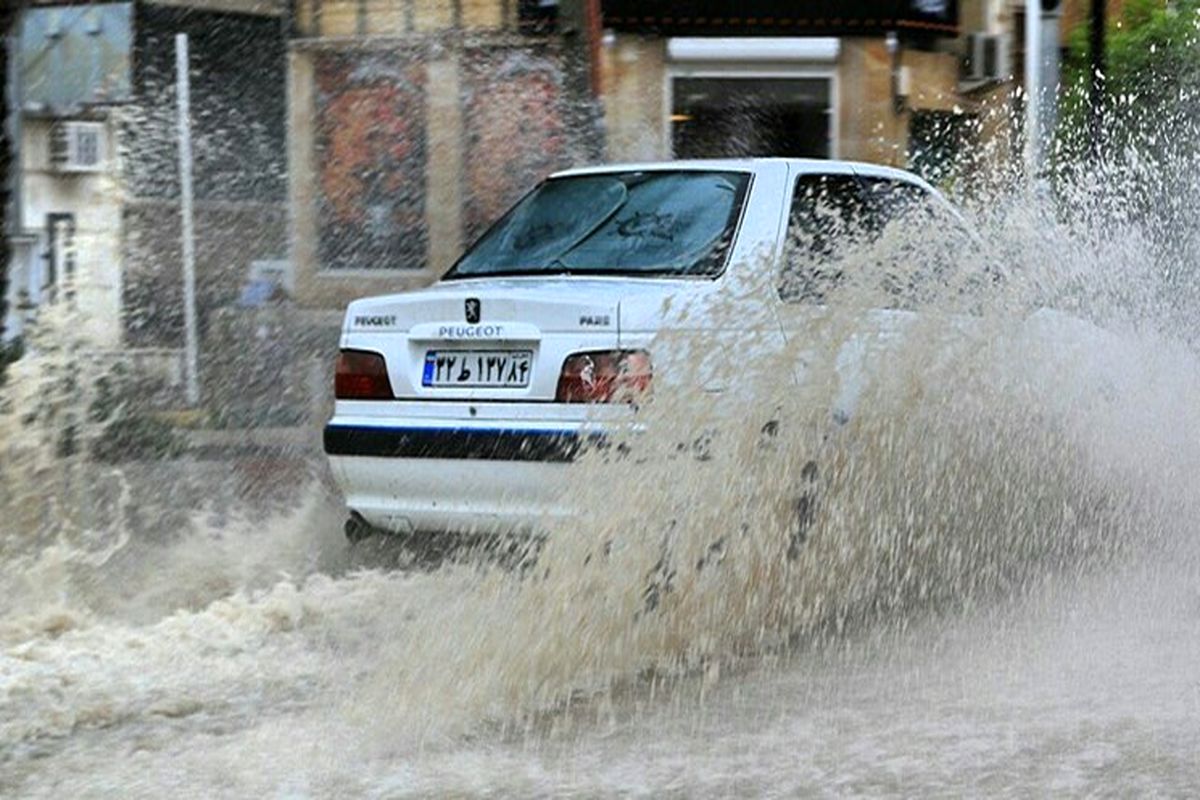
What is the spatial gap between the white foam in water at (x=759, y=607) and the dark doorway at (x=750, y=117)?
1032 centimetres

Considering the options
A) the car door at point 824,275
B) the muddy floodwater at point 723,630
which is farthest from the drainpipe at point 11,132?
the car door at point 824,275

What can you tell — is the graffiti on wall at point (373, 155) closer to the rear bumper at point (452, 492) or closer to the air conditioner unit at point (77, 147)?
the air conditioner unit at point (77, 147)

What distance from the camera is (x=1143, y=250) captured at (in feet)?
28.2

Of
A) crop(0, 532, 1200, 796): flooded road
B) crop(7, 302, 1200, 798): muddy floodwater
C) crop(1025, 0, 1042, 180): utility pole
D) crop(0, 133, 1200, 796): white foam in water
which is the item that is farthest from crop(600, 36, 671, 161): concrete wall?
crop(0, 532, 1200, 796): flooded road

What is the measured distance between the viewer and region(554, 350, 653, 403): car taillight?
6.48 metres

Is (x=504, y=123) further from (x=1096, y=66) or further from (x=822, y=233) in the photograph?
(x=822, y=233)

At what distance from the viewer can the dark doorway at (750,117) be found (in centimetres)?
1845

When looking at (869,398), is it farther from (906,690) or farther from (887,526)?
(906,690)

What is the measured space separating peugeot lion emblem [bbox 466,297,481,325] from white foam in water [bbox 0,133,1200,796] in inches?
31.8

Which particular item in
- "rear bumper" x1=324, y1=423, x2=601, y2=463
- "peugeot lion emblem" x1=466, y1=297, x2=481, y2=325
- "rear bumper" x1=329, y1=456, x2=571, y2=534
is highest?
"peugeot lion emblem" x1=466, y1=297, x2=481, y2=325

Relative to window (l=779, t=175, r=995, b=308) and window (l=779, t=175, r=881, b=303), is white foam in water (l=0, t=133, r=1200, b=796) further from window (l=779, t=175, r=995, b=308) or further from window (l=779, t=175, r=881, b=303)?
window (l=779, t=175, r=881, b=303)

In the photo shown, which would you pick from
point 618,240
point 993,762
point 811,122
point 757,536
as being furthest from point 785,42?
point 993,762

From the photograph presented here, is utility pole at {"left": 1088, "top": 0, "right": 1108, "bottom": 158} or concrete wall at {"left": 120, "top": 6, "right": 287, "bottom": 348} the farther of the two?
concrete wall at {"left": 120, "top": 6, "right": 287, "bottom": 348}

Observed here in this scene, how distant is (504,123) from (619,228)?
10.8 m
